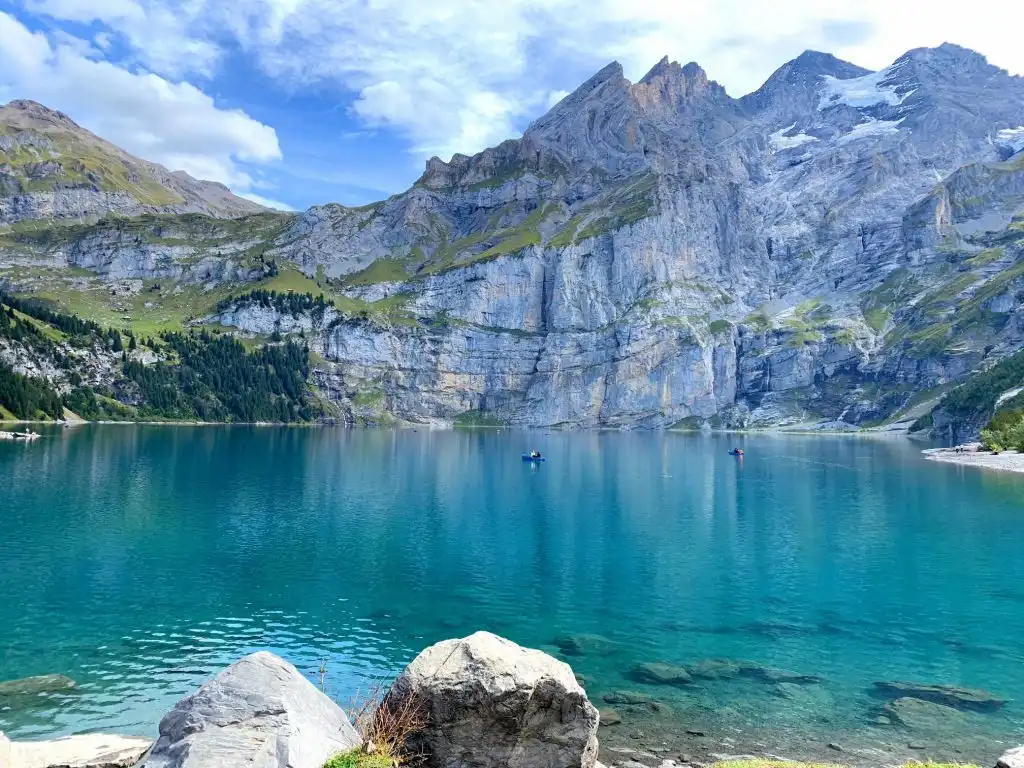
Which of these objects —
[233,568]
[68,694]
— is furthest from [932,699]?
[233,568]

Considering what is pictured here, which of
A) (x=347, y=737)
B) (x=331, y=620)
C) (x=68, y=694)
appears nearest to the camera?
(x=347, y=737)

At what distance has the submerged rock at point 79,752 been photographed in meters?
19.6

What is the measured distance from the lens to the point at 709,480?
411 ft

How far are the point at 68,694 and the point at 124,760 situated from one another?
11.9 metres

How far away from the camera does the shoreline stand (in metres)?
137

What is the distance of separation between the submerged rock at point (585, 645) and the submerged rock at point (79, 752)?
20361 millimetres

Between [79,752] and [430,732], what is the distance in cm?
1149

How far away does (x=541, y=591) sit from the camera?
49.2m

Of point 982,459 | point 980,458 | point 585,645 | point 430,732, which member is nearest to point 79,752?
point 430,732

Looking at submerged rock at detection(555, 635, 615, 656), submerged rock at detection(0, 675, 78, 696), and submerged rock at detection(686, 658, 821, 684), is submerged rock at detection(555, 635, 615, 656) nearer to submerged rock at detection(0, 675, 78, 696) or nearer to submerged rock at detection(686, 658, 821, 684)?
submerged rock at detection(686, 658, 821, 684)

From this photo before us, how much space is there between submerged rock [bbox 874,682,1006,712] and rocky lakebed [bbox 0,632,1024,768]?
3927mm

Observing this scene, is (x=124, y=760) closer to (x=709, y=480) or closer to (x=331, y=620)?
(x=331, y=620)

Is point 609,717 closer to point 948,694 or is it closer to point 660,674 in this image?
point 660,674

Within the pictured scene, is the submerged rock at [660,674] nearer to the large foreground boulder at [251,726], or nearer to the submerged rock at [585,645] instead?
the submerged rock at [585,645]
